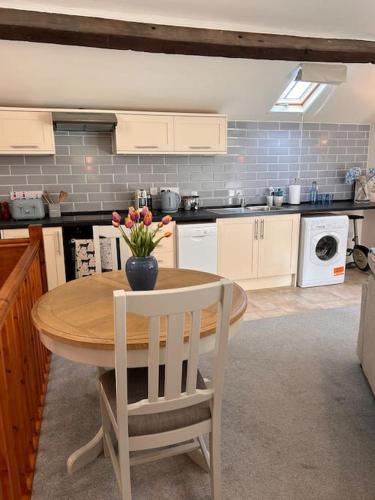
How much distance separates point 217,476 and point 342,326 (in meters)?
2.18

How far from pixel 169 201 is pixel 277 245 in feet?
4.39

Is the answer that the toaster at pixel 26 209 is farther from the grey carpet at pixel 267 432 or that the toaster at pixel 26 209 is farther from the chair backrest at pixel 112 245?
the grey carpet at pixel 267 432

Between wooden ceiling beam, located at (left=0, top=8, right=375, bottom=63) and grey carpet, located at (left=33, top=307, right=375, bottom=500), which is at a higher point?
wooden ceiling beam, located at (left=0, top=8, right=375, bottom=63)

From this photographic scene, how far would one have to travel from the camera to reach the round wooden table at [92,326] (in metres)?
1.38

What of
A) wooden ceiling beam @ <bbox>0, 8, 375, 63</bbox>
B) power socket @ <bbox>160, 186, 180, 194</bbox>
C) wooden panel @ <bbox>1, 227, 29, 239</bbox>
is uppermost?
wooden ceiling beam @ <bbox>0, 8, 375, 63</bbox>

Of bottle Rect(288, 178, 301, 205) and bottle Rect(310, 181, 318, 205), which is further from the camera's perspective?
bottle Rect(310, 181, 318, 205)

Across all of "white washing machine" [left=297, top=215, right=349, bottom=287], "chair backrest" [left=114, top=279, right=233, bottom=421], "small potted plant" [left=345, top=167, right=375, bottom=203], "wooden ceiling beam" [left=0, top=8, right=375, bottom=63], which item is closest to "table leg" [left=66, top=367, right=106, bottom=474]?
"chair backrest" [left=114, top=279, right=233, bottom=421]

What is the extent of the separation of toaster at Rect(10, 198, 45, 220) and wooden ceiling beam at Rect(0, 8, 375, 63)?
1476mm

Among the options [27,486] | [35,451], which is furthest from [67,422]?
[27,486]

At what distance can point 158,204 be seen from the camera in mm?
4359

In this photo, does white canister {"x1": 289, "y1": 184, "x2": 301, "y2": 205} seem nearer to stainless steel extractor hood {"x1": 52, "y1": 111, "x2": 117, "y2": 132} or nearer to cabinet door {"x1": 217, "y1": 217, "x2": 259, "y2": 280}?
cabinet door {"x1": 217, "y1": 217, "x2": 259, "y2": 280}

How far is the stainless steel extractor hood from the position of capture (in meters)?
3.48

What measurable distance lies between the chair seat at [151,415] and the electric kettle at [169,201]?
274 centimetres

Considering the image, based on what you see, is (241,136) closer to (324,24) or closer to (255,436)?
(324,24)
